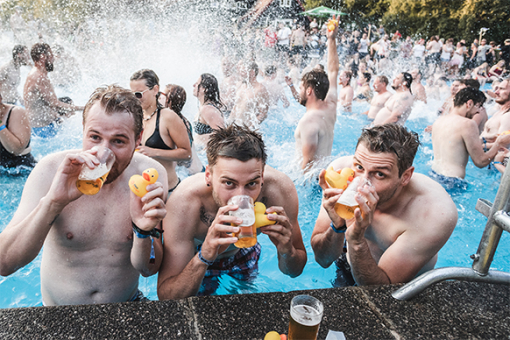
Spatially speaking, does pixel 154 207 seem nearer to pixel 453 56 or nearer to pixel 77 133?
pixel 77 133

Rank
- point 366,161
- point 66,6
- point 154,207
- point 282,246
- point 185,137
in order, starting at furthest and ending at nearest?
point 66,6, point 185,137, point 366,161, point 282,246, point 154,207

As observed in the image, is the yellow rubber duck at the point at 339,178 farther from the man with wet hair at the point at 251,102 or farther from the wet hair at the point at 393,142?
the man with wet hair at the point at 251,102

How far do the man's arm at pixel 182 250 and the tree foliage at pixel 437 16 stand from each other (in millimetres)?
27378

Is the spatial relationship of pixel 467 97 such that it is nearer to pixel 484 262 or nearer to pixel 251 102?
pixel 251 102

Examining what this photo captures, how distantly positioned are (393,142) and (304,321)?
146 centimetres

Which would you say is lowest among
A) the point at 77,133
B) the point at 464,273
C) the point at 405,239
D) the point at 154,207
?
the point at 77,133

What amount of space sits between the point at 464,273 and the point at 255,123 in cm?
634

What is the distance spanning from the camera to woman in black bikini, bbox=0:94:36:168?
4.59 m

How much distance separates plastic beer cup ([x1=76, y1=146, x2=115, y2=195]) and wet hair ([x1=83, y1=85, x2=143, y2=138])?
1.12 feet

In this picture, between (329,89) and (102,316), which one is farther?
(329,89)

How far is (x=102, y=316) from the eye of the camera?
66.1 inches

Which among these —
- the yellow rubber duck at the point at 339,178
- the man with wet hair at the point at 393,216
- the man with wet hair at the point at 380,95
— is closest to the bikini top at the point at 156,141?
the man with wet hair at the point at 393,216

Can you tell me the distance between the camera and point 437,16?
25875 mm

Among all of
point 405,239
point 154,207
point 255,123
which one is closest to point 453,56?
point 255,123
